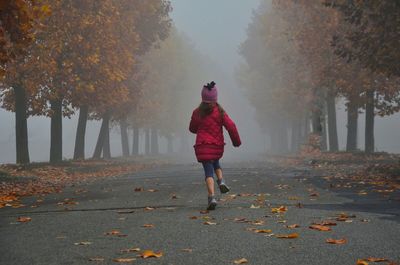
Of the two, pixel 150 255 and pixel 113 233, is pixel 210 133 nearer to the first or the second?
pixel 113 233

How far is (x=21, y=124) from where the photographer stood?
72.9 ft

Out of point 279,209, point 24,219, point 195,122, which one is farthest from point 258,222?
point 24,219

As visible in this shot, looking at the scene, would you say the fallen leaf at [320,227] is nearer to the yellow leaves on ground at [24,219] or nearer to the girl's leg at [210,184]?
the girl's leg at [210,184]

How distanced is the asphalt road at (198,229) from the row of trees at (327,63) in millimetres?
4739

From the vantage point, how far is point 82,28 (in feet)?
77.7

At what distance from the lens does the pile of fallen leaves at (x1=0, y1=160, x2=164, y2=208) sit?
13623mm

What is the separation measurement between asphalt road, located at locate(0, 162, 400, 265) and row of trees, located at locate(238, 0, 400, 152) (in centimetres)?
474

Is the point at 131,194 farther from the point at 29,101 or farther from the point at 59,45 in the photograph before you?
the point at 29,101

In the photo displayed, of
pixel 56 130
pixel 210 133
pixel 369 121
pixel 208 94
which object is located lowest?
pixel 210 133

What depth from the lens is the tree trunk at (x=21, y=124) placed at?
22250 millimetres

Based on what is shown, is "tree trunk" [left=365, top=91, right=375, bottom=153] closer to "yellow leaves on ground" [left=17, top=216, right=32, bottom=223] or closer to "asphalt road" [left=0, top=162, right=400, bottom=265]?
"asphalt road" [left=0, top=162, right=400, bottom=265]

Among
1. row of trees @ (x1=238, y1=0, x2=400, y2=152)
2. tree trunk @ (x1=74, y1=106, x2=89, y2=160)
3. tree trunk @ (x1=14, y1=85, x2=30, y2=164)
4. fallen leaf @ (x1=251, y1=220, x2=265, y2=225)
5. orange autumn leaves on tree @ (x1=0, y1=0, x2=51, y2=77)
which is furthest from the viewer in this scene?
tree trunk @ (x1=74, y1=106, x2=89, y2=160)

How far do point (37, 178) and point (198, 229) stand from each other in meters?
11.0

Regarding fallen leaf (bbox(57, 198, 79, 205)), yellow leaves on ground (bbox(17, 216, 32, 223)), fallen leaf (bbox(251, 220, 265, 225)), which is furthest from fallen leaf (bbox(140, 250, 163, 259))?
fallen leaf (bbox(57, 198, 79, 205))
